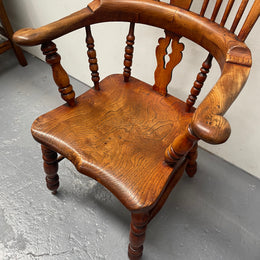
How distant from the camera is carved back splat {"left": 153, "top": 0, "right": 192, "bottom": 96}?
78cm

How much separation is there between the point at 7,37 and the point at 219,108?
1.61 m

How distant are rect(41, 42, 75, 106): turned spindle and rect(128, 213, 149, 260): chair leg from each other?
0.44 meters

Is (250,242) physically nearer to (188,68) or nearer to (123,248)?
(123,248)

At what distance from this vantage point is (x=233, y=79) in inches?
22.2

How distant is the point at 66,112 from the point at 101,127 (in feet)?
0.44

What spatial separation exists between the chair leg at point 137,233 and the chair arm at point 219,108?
0.35 meters

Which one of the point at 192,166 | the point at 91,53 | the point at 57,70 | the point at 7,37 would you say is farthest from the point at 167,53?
the point at 7,37

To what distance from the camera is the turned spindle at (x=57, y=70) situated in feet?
2.34

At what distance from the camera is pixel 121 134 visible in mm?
800

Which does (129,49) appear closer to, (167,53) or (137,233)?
(167,53)

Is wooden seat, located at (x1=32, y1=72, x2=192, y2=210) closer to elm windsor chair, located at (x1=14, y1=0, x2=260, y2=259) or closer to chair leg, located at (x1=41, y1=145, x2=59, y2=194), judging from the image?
elm windsor chair, located at (x1=14, y1=0, x2=260, y2=259)

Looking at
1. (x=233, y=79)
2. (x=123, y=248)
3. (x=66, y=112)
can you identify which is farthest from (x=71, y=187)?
(x=233, y=79)

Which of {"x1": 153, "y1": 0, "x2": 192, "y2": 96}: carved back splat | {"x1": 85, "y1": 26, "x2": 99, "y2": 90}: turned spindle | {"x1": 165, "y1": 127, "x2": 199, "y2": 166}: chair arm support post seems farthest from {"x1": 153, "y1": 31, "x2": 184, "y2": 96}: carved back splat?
{"x1": 165, "y1": 127, "x2": 199, "y2": 166}: chair arm support post

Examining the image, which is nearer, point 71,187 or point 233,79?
point 233,79
